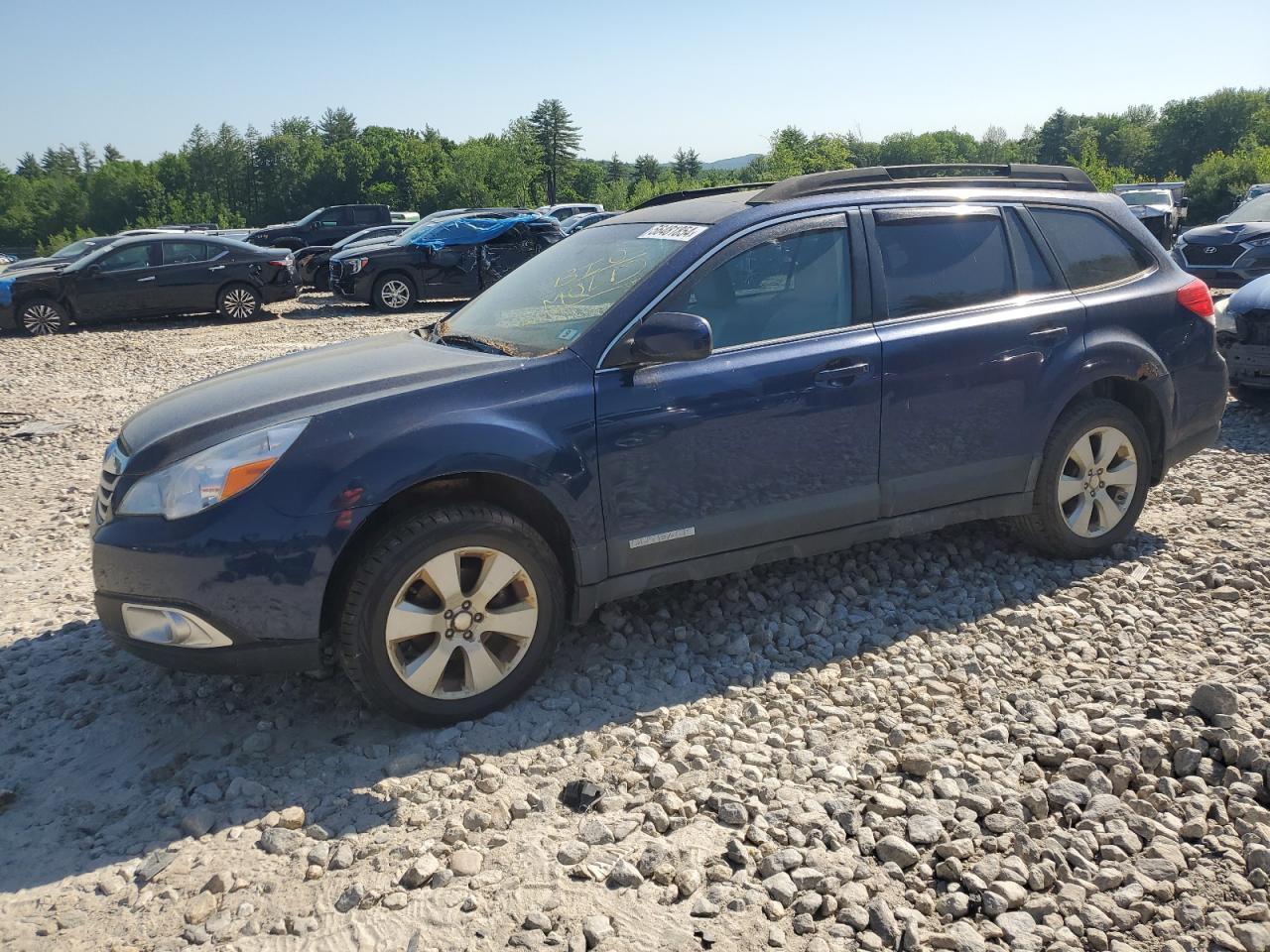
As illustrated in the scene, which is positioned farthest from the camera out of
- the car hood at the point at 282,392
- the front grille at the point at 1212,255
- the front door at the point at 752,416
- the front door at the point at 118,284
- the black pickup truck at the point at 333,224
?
the black pickup truck at the point at 333,224

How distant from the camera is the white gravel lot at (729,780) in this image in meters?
2.71

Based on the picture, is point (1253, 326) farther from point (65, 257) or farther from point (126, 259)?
point (65, 257)

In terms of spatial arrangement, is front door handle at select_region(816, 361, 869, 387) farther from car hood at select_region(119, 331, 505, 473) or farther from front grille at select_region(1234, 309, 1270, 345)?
front grille at select_region(1234, 309, 1270, 345)

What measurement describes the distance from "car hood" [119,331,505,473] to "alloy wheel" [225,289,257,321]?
13.4 meters

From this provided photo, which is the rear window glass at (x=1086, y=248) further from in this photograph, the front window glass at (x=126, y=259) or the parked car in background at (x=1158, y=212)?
the parked car in background at (x=1158, y=212)

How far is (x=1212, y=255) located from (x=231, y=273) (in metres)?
15.3

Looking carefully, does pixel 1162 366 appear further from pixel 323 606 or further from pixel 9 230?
pixel 9 230

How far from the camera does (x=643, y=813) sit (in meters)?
3.15

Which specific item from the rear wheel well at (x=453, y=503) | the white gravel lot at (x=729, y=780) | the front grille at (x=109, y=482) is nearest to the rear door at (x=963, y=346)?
the white gravel lot at (x=729, y=780)

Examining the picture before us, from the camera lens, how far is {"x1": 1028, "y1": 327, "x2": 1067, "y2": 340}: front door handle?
4.63m

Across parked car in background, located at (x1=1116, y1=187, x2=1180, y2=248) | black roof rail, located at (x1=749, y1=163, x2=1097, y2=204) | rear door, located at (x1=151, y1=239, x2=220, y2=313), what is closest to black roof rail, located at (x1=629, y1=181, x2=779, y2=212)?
black roof rail, located at (x1=749, y1=163, x2=1097, y2=204)

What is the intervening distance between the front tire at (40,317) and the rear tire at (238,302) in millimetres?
2303

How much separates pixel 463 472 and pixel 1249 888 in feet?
8.68

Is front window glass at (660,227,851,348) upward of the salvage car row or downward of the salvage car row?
downward
